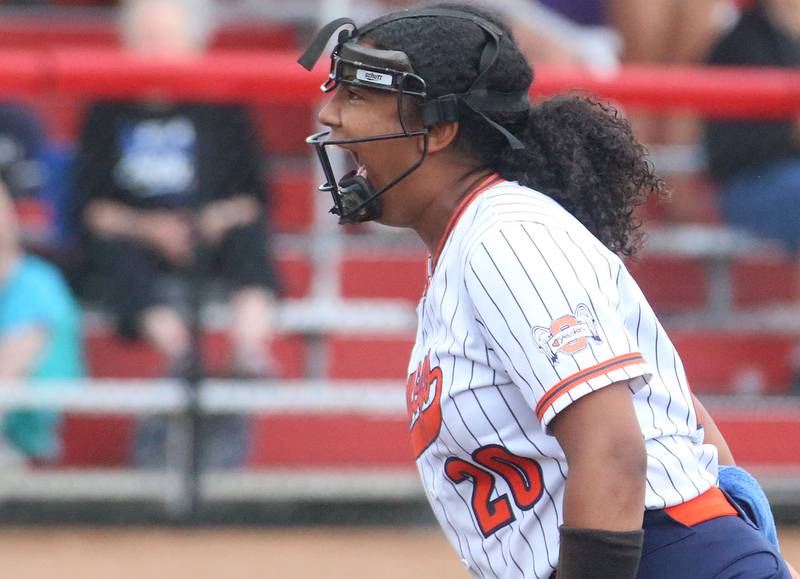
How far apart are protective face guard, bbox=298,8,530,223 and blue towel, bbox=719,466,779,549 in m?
0.65

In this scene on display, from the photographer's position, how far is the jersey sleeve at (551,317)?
5.71ft

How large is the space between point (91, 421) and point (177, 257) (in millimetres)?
728


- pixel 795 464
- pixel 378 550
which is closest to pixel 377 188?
pixel 378 550

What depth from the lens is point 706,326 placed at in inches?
221

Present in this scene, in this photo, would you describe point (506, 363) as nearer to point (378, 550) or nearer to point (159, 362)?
point (378, 550)

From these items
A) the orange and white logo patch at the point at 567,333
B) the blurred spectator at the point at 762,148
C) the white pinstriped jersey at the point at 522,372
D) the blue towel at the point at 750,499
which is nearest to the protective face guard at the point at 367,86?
the white pinstriped jersey at the point at 522,372

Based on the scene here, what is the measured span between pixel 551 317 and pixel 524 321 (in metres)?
0.04

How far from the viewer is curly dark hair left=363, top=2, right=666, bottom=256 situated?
1989 millimetres

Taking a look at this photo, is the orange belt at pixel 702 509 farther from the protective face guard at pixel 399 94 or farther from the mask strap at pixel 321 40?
the mask strap at pixel 321 40

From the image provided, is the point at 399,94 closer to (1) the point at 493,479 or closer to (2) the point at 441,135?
(2) the point at 441,135

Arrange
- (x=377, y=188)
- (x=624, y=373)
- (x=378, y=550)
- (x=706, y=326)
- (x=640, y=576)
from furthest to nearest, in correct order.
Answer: (x=706, y=326), (x=378, y=550), (x=377, y=188), (x=640, y=576), (x=624, y=373)

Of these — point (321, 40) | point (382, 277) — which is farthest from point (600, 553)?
point (382, 277)

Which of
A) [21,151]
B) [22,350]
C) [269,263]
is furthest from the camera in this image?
[21,151]

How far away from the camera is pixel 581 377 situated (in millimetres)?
1730
